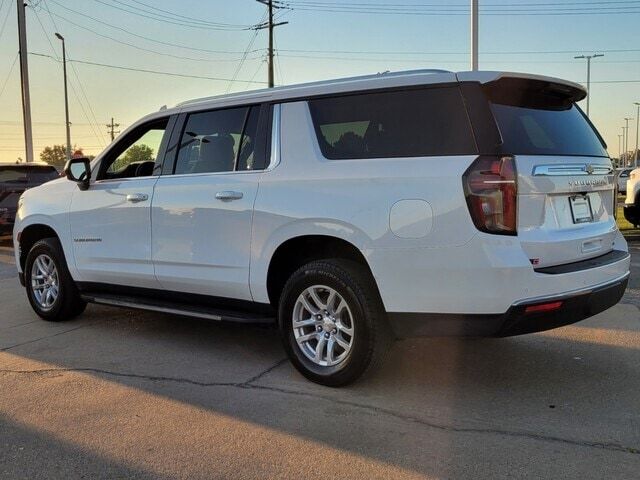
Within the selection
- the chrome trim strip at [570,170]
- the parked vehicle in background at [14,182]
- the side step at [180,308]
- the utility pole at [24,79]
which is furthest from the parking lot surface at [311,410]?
the utility pole at [24,79]

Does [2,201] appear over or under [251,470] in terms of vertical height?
over

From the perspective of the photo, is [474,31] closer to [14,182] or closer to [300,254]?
[14,182]

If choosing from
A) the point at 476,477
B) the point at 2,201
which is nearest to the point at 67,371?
the point at 476,477

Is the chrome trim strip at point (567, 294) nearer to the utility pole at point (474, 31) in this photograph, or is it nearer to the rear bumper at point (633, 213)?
the rear bumper at point (633, 213)

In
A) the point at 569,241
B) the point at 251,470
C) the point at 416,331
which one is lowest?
the point at 251,470

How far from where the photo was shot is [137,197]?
5191mm

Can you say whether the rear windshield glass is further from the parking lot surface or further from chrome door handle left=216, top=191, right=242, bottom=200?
chrome door handle left=216, top=191, right=242, bottom=200

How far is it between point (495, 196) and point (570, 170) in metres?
0.67

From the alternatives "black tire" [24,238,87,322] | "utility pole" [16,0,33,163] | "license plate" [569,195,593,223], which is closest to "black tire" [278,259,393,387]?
"license plate" [569,195,593,223]

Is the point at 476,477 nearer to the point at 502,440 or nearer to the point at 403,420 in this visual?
the point at 502,440

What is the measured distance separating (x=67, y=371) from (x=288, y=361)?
1645 mm

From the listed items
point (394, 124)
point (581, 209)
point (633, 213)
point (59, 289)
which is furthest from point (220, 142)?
point (633, 213)

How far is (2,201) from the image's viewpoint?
13.0 metres

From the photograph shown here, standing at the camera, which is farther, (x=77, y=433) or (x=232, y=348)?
(x=232, y=348)
